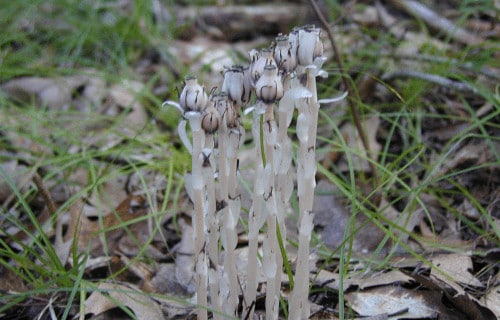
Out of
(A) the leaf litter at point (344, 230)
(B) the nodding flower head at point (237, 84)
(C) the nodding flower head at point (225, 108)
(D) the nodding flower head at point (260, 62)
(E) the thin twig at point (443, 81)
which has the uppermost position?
(D) the nodding flower head at point (260, 62)

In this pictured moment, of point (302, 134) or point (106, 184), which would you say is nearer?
point (302, 134)

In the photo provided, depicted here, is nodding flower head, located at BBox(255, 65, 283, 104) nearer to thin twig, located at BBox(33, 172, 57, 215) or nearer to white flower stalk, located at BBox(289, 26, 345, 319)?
white flower stalk, located at BBox(289, 26, 345, 319)

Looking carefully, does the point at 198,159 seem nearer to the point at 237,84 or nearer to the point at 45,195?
the point at 237,84

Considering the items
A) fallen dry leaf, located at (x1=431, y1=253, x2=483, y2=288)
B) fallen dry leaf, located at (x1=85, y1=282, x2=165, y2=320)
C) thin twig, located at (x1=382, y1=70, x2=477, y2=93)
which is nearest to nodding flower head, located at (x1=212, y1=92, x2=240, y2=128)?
fallen dry leaf, located at (x1=85, y1=282, x2=165, y2=320)

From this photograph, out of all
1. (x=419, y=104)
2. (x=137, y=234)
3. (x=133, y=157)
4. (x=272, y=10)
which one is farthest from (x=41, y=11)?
(x=419, y=104)

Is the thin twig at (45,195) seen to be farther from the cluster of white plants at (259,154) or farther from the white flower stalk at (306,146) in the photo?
the white flower stalk at (306,146)

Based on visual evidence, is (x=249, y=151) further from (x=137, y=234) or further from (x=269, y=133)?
(x=269, y=133)

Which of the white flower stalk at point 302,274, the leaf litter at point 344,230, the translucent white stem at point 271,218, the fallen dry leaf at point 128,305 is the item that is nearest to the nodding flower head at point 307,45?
the translucent white stem at point 271,218

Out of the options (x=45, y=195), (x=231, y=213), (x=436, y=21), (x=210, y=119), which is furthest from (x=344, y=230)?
(x=436, y=21)
